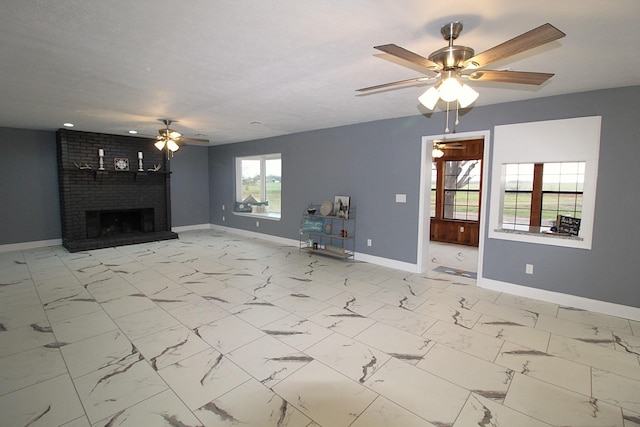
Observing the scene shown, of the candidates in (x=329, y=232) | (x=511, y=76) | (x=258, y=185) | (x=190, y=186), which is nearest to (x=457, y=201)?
(x=329, y=232)

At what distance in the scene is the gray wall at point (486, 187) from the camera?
333cm

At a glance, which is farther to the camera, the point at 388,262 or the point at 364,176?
the point at 364,176

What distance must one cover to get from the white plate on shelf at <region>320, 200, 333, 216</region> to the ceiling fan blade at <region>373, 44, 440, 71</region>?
375 cm

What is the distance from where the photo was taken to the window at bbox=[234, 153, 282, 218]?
27.1 ft

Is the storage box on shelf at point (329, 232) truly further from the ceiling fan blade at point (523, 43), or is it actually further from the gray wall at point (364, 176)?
the ceiling fan blade at point (523, 43)

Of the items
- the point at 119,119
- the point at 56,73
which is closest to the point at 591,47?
the point at 56,73

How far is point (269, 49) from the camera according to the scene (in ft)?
7.97

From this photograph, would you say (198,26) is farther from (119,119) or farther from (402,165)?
(119,119)

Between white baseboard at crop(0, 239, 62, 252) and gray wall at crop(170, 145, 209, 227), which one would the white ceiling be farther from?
gray wall at crop(170, 145, 209, 227)

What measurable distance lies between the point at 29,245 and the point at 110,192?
70.3 inches

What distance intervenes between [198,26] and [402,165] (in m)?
3.64

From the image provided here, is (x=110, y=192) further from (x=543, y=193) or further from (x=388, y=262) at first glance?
(x=543, y=193)

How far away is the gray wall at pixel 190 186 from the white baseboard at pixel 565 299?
736 centimetres

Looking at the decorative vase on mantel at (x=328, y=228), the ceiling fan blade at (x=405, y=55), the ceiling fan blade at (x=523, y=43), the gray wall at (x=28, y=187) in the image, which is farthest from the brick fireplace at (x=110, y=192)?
the ceiling fan blade at (x=523, y=43)
